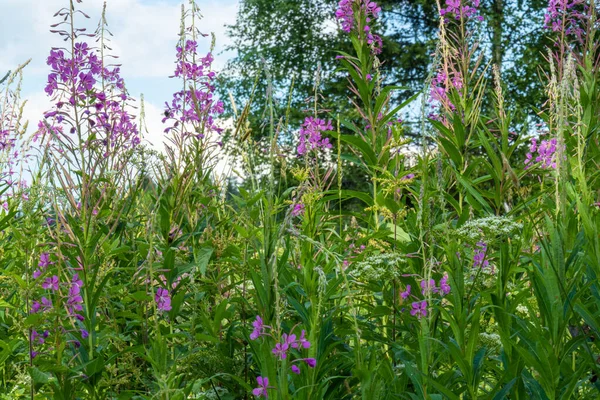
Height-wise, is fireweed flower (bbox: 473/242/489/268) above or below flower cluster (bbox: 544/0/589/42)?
below

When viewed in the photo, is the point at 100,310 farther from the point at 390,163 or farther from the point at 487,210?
the point at 487,210

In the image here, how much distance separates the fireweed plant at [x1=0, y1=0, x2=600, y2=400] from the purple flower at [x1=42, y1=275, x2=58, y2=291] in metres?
0.01

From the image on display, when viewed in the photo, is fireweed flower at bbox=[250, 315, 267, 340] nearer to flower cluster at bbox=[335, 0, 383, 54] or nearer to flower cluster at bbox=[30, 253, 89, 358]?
flower cluster at bbox=[30, 253, 89, 358]

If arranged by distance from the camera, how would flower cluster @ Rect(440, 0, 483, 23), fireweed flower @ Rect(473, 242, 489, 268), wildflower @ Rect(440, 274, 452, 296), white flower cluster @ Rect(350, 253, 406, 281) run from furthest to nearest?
flower cluster @ Rect(440, 0, 483, 23), fireweed flower @ Rect(473, 242, 489, 268), wildflower @ Rect(440, 274, 452, 296), white flower cluster @ Rect(350, 253, 406, 281)

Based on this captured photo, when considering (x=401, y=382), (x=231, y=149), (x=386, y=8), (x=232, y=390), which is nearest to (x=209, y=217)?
(x=231, y=149)

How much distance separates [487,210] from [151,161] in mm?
1582

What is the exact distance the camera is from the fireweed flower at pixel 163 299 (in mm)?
2787

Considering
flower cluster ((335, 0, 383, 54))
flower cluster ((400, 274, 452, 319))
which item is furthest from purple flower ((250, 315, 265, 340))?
flower cluster ((335, 0, 383, 54))

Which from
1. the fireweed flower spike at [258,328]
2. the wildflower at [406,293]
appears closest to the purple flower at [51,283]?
the fireweed flower spike at [258,328]

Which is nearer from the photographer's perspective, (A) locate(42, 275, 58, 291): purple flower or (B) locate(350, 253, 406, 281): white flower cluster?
(B) locate(350, 253, 406, 281): white flower cluster

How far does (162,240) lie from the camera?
3.12m

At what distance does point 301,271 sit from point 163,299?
0.60 meters

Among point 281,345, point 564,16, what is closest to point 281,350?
point 281,345

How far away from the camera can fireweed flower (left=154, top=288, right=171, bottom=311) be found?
9.14 feet
